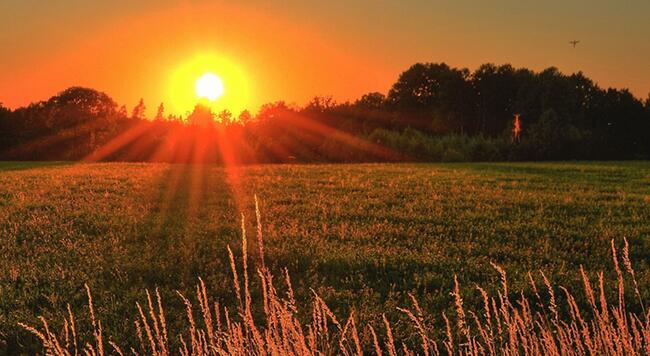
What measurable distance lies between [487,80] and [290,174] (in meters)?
62.9

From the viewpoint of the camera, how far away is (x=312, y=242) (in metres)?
9.88

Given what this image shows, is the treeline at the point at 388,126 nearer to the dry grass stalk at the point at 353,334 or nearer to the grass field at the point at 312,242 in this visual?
the grass field at the point at 312,242

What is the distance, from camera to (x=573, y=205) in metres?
14.9

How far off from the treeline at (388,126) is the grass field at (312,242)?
25.0 meters

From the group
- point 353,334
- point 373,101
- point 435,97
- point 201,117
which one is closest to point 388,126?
point 373,101

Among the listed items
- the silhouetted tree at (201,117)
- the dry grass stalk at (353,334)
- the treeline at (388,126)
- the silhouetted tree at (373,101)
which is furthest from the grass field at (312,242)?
the silhouetted tree at (373,101)

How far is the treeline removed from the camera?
45.8 m

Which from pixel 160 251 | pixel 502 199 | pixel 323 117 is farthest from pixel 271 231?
pixel 323 117

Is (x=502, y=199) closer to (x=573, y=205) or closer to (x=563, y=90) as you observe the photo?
(x=573, y=205)

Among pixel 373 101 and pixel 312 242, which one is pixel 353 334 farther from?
pixel 373 101

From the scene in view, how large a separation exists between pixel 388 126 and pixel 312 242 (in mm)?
67484

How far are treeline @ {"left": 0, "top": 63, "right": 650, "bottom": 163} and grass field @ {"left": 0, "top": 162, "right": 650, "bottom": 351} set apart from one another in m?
25.0

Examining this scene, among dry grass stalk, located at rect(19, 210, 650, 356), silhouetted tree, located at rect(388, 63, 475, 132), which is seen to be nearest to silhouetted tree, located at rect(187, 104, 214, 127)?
silhouetted tree, located at rect(388, 63, 475, 132)

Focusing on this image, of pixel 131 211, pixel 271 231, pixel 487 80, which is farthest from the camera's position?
pixel 487 80
